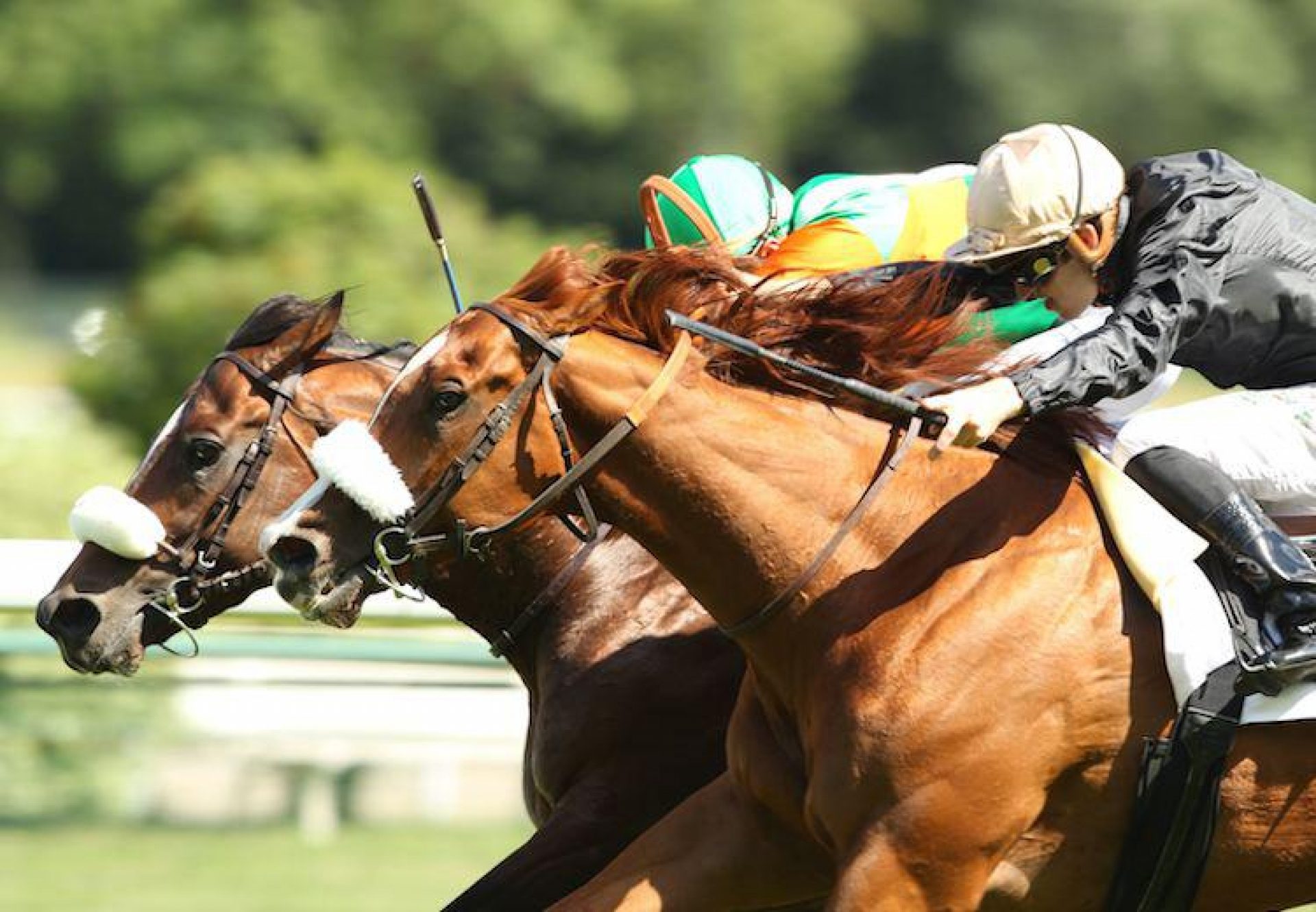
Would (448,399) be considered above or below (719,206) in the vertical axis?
above

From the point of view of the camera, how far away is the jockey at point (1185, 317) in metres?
3.95

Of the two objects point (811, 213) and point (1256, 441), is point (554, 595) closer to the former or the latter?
point (811, 213)

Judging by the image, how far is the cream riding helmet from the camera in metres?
4.13

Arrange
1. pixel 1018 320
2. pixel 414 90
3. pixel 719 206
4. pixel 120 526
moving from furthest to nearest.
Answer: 1. pixel 414 90
2. pixel 719 206
3. pixel 120 526
4. pixel 1018 320

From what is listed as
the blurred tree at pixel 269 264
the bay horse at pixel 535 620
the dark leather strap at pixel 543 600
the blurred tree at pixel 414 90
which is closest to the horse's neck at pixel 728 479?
the bay horse at pixel 535 620

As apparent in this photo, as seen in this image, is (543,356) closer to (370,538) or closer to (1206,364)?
(370,538)

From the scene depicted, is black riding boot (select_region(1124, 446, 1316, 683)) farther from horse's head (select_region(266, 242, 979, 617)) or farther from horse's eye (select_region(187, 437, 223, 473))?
horse's eye (select_region(187, 437, 223, 473))

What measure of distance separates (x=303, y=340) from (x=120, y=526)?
61 centimetres

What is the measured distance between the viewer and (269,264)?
11648mm

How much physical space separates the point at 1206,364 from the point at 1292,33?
30.9 m

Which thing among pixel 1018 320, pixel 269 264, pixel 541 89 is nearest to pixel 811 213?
pixel 1018 320

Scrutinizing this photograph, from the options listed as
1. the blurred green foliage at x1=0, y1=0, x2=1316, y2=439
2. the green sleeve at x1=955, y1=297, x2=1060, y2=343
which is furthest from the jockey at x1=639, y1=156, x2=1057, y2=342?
the blurred green foliage at x1=0, y1=0, x2=1316, y2=439

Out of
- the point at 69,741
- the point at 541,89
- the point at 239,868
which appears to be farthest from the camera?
the point at 541,89

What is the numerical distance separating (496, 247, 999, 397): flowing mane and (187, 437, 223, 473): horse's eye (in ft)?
3.37
